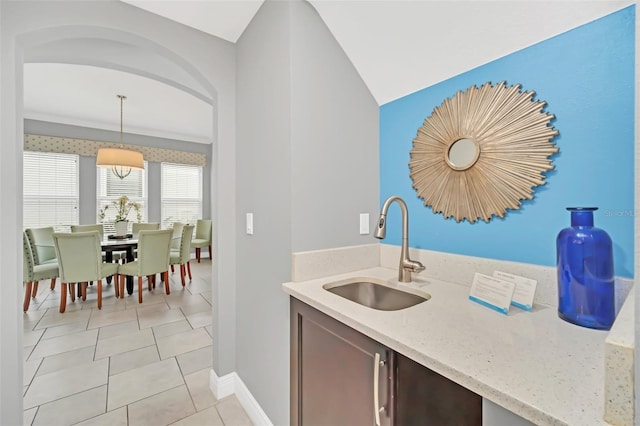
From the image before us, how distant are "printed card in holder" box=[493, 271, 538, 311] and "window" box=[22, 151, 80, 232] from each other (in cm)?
632

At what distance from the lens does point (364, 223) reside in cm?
163

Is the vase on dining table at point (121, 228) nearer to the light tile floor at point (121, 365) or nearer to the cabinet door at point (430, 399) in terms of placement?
the light tile floor at point (121, 365)

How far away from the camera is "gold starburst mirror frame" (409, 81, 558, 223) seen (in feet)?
3.59

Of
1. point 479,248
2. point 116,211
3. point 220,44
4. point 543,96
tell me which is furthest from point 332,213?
point 116,211

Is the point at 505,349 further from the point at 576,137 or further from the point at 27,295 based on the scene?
the point at 27,295

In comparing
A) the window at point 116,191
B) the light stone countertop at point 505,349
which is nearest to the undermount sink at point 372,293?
the light stone countertop at point 505,349

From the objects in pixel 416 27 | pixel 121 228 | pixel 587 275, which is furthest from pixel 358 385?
pixel 121 228

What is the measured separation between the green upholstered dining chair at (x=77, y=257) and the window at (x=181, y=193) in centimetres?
278

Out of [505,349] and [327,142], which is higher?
[327,142]

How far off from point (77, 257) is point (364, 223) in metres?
3.36

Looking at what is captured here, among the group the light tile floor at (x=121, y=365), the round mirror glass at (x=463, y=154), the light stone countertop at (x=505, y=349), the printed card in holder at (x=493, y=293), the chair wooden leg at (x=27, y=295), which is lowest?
the light tile floor at (x=121, y=365)

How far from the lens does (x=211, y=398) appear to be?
1.79m

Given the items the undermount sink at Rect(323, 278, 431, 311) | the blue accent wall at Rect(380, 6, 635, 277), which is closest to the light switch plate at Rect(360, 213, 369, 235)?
the undermount sink at Rect(323, 278, 431, 311)

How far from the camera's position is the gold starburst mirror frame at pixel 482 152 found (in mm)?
1093
